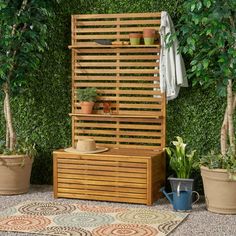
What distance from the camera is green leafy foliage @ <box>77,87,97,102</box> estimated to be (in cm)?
623

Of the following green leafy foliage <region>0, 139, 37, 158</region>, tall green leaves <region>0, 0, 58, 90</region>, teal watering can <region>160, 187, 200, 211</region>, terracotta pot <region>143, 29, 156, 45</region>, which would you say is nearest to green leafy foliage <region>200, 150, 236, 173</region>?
teal watering can <region>160, 187, 200, 211</region>

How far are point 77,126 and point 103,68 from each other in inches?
27.4

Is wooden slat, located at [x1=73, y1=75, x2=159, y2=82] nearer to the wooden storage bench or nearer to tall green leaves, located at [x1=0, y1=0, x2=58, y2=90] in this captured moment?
the wooden storage bench

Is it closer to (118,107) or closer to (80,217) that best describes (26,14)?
(118,107)

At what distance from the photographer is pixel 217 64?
5551mm

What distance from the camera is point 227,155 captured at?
5.47 meters

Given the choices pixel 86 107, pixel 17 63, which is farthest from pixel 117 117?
pixel 17 63

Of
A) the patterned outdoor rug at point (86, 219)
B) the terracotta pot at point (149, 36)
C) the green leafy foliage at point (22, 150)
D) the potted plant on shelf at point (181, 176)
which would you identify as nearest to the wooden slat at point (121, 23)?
the terracotta pot at point (149, 36)

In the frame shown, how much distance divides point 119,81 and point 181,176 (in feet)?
4.27

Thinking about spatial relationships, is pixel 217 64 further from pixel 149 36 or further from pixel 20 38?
pixel 20 38

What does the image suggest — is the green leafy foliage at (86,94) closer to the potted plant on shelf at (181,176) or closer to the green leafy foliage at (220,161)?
the potted plant on shelf at (181,176)

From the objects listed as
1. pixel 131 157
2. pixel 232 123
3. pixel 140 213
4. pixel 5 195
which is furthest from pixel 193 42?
pixel 5 195

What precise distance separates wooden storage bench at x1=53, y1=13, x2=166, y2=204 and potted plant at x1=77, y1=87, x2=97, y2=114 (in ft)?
0.30

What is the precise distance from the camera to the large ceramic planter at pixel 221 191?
5.32 metres
